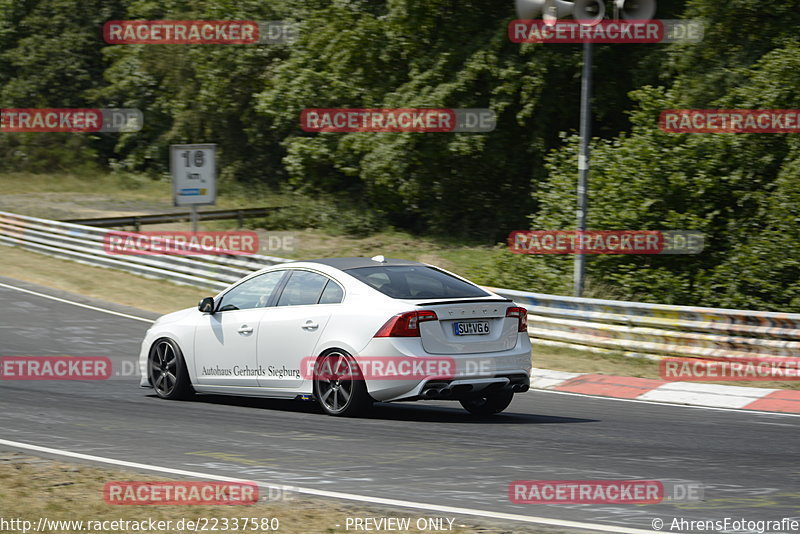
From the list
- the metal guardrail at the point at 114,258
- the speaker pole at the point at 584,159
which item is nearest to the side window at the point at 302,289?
the speaker pole at the point at 584,159

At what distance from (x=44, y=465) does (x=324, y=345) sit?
2.95 meters

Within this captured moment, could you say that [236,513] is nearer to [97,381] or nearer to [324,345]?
[324,345]

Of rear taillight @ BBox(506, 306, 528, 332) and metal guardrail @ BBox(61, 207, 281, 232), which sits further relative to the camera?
metal guardrail @ BBox(61, 207, 281, 232)

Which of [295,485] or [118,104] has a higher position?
[118,104]

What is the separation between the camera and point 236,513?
623cm

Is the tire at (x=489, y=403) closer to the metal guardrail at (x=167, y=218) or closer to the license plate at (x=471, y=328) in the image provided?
the license plate at (x=471, y=328)

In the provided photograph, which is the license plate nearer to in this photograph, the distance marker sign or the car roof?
the car roof

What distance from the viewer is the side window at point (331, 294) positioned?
1009 centimetres

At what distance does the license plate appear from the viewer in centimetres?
962

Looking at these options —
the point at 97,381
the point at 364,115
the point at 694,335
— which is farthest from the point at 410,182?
the point at 97,381

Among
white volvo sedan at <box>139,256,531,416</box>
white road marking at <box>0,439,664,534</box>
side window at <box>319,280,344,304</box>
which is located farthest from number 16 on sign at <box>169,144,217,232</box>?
white road marking at <box>0,439,664,534</box>

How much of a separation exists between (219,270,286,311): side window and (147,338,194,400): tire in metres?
0.78

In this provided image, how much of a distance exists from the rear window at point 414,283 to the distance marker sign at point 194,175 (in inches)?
682

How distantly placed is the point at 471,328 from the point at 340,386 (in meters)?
1.31
